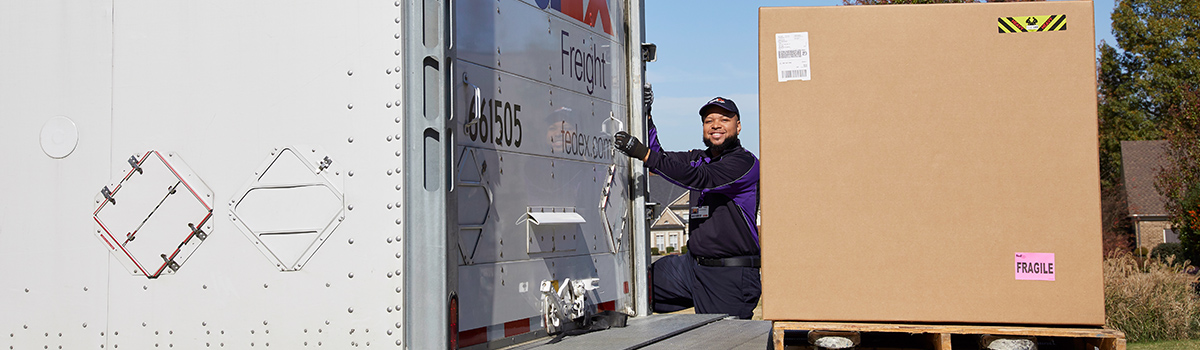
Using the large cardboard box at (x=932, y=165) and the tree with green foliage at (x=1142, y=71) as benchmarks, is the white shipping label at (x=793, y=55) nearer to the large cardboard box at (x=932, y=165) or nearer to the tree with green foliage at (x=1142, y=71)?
the large cardboard box at (x=932, y=165)

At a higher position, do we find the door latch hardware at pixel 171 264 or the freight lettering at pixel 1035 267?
the door latch hardware at pixel 171 264

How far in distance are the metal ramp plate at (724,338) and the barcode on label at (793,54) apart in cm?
113

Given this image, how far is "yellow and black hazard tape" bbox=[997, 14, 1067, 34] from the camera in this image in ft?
10.0

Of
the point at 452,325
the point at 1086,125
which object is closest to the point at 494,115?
the point at 452,325

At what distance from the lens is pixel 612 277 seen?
14.9 feet

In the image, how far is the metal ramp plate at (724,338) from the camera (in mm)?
3834

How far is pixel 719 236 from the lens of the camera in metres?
5.31

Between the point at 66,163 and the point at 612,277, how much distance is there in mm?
2260

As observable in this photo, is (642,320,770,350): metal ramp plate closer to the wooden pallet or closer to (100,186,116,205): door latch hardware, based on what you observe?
the wooden pallet

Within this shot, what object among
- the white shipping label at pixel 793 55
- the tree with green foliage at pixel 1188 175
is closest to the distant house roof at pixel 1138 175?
the tree with green foliage at pixel 1188 175

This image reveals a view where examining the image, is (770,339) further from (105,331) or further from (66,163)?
(66,163)

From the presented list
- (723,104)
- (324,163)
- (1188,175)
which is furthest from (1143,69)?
(324,163)

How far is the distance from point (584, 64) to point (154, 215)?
6.29ft

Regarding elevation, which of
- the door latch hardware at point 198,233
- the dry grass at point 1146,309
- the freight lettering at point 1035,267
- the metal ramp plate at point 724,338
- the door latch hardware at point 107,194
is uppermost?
the door latch hardware at point 107,194
